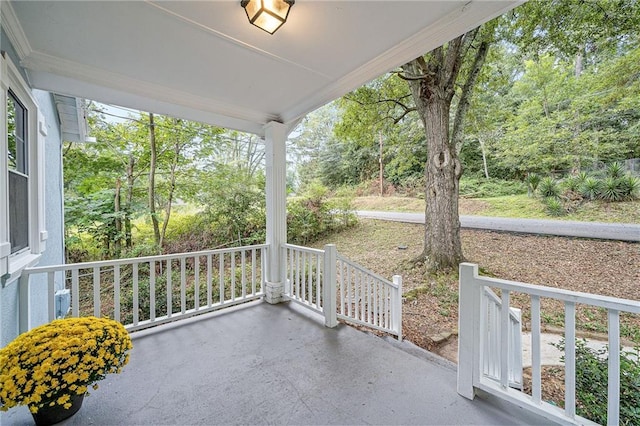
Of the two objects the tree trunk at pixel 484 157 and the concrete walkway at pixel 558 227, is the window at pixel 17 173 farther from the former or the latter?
the tree trunk at pixel 484 157

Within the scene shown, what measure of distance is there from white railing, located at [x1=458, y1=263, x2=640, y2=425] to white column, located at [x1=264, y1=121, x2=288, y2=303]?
2.40m

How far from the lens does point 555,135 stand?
8.38 m

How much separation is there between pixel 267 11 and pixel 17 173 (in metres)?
2.30

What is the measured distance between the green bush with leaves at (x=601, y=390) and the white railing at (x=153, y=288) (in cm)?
333

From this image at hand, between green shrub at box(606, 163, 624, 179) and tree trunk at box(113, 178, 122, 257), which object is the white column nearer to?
tree trunk at box(113, 178, 122, 257)

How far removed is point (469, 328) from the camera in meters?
1.72

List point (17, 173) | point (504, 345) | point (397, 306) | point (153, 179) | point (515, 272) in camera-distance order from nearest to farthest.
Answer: point (504, 345)
point (17, 173)
point (397, 306)
point (515, 272)
point (153, 179)

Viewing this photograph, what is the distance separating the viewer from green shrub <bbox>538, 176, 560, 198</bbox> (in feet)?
25.4

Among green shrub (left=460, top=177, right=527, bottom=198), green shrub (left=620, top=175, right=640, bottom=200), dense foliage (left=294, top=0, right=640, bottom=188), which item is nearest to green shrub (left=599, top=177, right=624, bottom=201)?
green shrub (left=620, top=175, right=640, bottom=200)

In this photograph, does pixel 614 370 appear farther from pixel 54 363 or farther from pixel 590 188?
pixel 590 188

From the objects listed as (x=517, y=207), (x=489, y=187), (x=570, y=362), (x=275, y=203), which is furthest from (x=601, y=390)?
(x=489, y=187)

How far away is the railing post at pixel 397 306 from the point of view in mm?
3314

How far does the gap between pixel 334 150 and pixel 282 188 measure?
9.48 metres

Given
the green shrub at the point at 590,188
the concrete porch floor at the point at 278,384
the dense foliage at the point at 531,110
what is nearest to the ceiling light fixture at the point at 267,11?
the concrete porch floor at the point at 278,384
